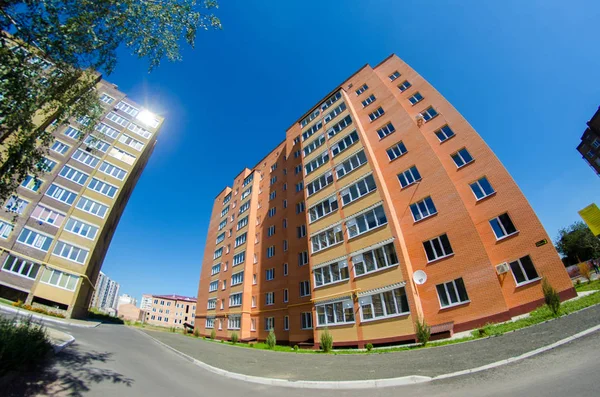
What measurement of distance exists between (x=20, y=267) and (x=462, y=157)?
43180 mm

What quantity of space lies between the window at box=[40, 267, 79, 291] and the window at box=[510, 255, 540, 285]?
134ft

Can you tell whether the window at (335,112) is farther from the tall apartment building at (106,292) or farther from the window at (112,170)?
the tall apartment building at (106,292)

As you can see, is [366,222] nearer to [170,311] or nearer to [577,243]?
[577,243]

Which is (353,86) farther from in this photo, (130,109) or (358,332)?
(130,109)

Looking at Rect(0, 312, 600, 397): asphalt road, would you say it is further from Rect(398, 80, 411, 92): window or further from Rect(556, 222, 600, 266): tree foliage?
Rect(556, 222, 600, 266): tree foliage

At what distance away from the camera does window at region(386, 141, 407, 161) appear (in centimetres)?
2086

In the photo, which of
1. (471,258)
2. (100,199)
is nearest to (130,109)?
(100,199)

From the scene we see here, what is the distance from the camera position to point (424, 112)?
71.5ft

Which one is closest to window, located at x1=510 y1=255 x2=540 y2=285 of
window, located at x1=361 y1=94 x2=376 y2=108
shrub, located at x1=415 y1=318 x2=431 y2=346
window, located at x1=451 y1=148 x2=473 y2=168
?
shrub, located at x1=415 y1=318 x2=431 y2=346

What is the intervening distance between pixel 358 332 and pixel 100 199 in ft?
119

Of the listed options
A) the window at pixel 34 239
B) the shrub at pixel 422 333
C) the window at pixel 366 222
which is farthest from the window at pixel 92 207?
the shrub at pixel 422 333

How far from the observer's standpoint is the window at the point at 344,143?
76.3 feet

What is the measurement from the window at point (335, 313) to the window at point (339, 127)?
16795 millimetres

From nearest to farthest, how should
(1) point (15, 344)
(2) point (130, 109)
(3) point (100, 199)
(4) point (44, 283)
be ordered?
(1) point (15, 344), (4) point (44, 283), (3) point (100, 199), (2) point (130, 109)
